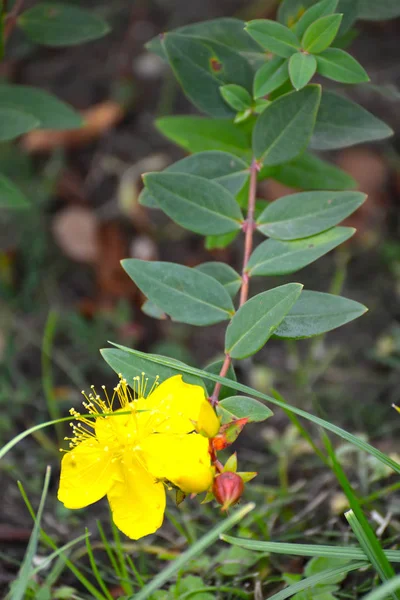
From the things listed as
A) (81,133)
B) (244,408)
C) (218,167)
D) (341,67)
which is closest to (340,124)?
(341,67)

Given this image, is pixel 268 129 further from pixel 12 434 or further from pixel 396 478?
pixel 12 434

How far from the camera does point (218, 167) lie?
127 cm

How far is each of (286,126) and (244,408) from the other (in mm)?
522

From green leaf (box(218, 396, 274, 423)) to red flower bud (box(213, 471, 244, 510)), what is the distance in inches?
3.8

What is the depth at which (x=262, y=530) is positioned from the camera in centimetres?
128

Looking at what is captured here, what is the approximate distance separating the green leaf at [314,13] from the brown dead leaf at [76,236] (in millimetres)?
1089

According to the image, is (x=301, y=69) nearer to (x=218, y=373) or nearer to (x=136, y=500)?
(x=218, y=373)

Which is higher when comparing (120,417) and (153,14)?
(153,14)

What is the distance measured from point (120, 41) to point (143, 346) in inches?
43.2

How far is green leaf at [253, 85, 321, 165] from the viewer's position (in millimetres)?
1148

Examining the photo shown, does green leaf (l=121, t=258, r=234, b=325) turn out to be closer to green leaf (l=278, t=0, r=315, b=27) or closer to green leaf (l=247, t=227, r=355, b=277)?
green leaf (l=247, t=227, r=355, b=277)

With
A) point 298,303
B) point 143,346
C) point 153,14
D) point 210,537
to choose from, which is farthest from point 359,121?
point 153,14

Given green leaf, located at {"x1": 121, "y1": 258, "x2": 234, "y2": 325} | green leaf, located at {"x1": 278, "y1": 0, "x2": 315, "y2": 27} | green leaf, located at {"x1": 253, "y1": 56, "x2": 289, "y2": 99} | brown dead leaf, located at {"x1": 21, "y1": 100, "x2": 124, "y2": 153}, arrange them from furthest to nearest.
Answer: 1. brown dead leaf, located at {"x1": 21, "y1": 100, "x2": 124, "y2": 153}
2. green leaf, located at {"x1": 278, "y1": 0, "x2": 315, "y2": 27}
3. green leaf, located at {"x1": 253, "y1": 56, "x2": 289, "y2": 99}
4. green leaf, located at {"x1": 121, "y1": 258, "x2": 234, "y2": 325}

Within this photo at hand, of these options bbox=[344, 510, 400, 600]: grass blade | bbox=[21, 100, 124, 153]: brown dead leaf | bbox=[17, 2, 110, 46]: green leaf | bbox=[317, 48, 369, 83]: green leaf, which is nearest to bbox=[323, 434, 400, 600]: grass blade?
bbox=[344, 510, 400, 600]: grass blade
